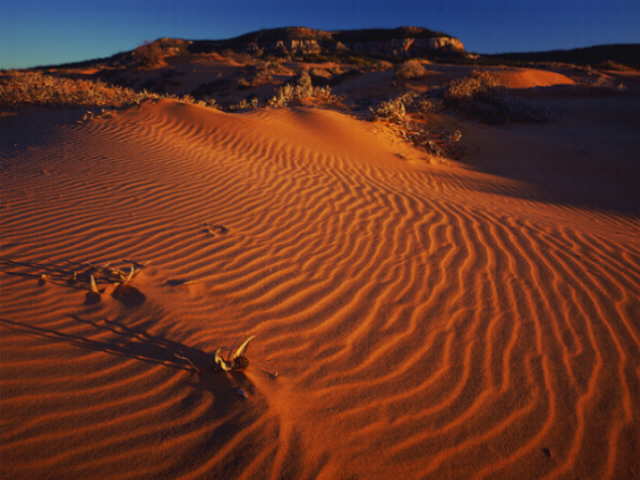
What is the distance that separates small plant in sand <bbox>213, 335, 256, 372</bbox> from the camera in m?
2.01

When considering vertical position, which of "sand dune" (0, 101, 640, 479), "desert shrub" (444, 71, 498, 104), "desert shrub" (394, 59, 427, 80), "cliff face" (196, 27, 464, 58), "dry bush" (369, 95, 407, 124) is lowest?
"sand dune" (0, 101, 640, 479)

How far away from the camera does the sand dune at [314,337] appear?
1.71 meters

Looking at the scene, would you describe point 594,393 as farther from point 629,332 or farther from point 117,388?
point 117,388

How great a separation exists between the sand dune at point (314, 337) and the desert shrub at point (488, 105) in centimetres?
764

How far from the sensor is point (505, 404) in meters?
2.02

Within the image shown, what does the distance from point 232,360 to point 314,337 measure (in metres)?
0.64

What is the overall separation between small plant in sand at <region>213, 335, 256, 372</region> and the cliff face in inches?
1885

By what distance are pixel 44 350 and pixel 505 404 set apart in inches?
119

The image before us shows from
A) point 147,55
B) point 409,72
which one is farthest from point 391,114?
point 147,55

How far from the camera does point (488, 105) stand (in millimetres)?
11188

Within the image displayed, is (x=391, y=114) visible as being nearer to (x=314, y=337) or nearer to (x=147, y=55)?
(x=314, y=337)

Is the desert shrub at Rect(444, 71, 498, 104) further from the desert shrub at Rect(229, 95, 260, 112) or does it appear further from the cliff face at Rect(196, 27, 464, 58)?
the cliff face at Rect(196, 27, 464, 58)

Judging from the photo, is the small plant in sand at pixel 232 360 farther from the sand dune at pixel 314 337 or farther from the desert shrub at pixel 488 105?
the desert shrub at pixel 488 105

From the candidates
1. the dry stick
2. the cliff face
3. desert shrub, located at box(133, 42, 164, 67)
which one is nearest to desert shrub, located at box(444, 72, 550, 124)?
the dry stick
